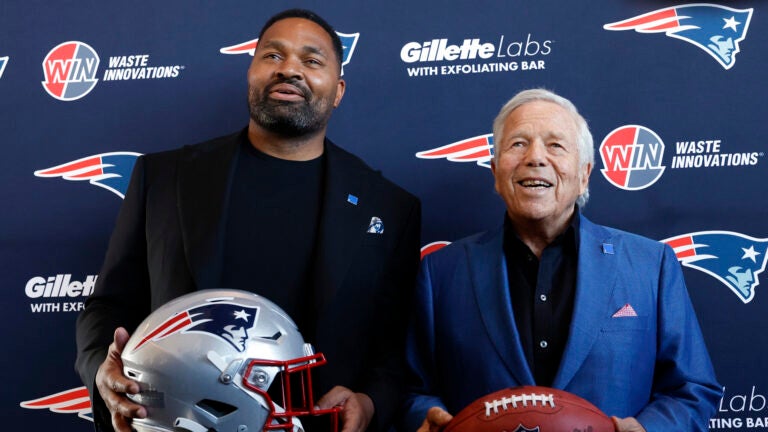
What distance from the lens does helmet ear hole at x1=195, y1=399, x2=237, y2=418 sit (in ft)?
6.18

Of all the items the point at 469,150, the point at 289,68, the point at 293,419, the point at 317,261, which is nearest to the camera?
the point at 293,419

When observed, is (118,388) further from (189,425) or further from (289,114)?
(289,114)

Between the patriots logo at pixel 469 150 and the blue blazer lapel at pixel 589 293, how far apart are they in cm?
69

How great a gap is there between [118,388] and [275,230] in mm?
721

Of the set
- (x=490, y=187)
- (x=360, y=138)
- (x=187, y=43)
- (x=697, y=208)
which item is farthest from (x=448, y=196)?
(x=187, y=43)

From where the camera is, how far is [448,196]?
2998 millimetres

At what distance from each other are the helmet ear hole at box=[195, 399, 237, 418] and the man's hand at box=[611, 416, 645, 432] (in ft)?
3.03

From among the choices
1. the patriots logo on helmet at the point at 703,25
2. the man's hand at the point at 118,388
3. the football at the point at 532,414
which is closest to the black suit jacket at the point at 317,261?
the man's hand at the point at 118,388

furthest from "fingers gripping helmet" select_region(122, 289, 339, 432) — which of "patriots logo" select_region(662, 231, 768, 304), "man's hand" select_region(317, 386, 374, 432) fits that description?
"patriots logo" select_region(662, 231, 768, 304)

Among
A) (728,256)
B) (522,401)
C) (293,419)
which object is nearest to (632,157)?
(728,256)

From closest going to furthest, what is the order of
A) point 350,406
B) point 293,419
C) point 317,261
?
point 293,419 → point 350,406 → point 317,261

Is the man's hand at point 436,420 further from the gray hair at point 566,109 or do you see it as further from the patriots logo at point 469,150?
the patriots logo at point 469,150

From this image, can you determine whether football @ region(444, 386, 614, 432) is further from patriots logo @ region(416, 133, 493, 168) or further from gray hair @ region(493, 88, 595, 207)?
patriots logo @ region(416, 133, 493, 168)

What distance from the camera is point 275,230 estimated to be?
2.47 meters
